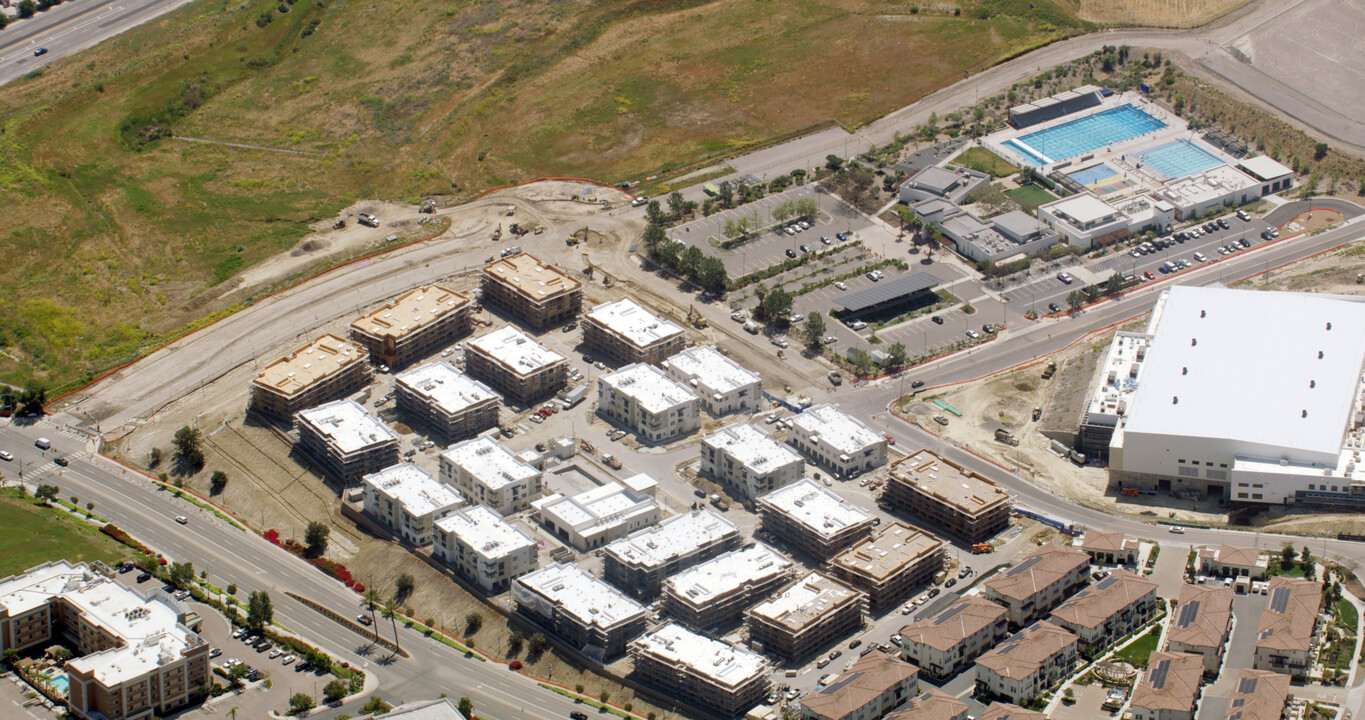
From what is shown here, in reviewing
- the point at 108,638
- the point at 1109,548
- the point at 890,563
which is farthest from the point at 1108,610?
the point at 108,638

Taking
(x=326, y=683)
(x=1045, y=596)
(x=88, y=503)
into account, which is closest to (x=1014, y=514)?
(x=1045, y=596)

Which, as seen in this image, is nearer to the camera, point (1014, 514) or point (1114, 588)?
point (1114, 588)

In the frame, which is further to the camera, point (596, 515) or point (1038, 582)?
point (596, 515)

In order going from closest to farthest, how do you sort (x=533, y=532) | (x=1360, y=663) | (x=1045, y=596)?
(x=1360, y=663), (x=1045, y=596), (x=533, y=532)

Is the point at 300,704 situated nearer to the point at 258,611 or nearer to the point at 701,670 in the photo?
the point at 258,611

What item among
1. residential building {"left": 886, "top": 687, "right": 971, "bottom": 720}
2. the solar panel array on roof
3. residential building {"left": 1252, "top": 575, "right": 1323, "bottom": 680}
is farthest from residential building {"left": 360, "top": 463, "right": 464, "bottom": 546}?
residential building {"left": 1252, "top": 575, "right": 1323, "bottom": 680}

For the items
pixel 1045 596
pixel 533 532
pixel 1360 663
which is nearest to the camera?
pixel 1360 663

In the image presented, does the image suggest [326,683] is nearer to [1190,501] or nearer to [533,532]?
[533,532]
